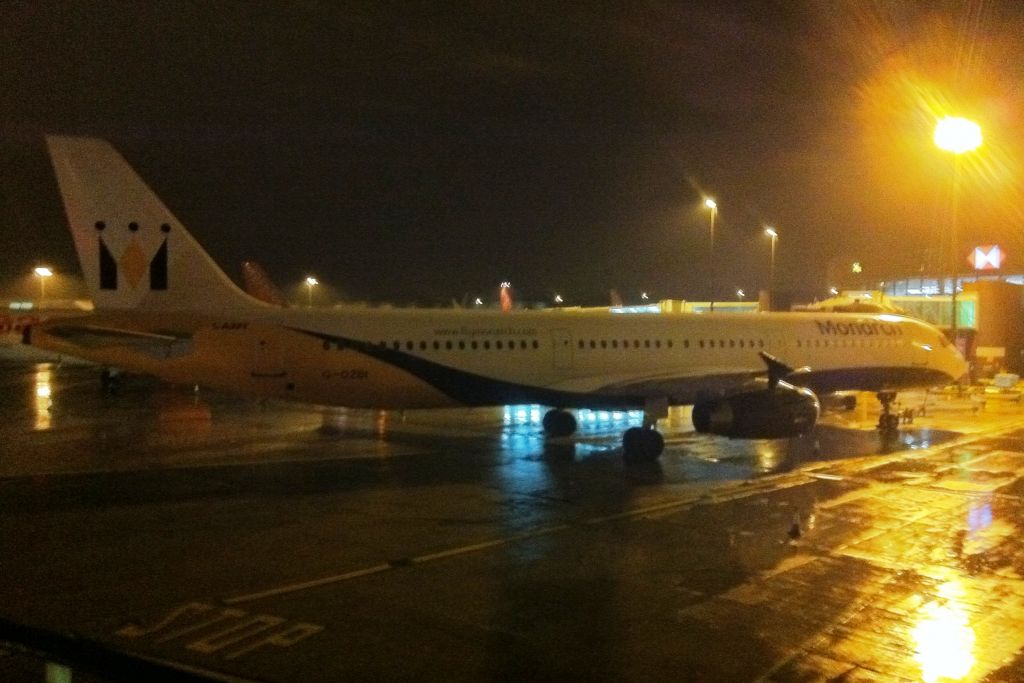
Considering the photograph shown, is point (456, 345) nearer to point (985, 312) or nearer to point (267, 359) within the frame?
point (267, 359)

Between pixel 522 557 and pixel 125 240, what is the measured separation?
11888 millimetres

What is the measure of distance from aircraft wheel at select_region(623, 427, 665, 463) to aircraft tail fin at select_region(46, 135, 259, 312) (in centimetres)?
935

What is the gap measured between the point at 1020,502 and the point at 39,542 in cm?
1598

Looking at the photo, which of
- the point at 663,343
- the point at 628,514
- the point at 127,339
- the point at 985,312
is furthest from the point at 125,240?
the point at 985,312

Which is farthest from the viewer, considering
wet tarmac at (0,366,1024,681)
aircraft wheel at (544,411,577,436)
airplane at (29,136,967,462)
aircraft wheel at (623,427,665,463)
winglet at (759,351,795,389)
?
aircraft wheel at (544,411,577,436)

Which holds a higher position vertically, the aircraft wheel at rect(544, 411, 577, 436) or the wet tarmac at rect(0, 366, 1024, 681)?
the aircraft wheel at rect(544, 411, 577, 436)

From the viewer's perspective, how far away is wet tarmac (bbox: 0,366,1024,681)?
8172 mm

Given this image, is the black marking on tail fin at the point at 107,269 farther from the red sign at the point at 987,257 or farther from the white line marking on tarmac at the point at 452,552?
the red sign at the point at 987,257

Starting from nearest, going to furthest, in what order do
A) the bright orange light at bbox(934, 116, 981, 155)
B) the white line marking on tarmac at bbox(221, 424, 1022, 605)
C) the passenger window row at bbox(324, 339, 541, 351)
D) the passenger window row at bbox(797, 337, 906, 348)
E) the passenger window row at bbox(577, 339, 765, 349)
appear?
the white line marking on tarmac at bbox(221, 424, 1022, 605)
the passenger window row at bbox(324, 339, 541, 351)
the passenger window row at bbox(577, 339, 765, 349)
the passenger window row at bbox(797, 337, 906, 348)
the bright orange light at bbox(934, 116, 981, 155)

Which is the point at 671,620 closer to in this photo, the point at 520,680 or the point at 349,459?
the point at 520,680

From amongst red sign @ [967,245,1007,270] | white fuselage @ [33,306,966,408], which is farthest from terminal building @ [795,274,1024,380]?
white fuselage @ [33,306,966,408]

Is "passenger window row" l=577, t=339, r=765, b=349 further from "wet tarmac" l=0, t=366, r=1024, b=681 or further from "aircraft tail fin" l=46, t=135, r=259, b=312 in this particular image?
"aircraft tail fin" l=46, t=135, r=259, b=312

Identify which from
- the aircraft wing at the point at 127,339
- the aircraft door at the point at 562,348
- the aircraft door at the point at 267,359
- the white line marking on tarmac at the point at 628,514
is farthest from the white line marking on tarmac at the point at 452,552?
the aircraft wing at the point at 127,339

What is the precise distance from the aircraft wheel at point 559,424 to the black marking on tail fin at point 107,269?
11501mm
